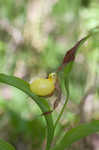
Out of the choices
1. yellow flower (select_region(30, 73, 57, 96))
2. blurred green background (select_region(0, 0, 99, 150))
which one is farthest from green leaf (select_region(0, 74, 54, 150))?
blurred green background (select_region(0, 0, 99, 150))

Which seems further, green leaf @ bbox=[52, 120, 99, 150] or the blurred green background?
the blurred green background

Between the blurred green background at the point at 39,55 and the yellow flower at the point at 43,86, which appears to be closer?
the yellow flower at the point at 43,86

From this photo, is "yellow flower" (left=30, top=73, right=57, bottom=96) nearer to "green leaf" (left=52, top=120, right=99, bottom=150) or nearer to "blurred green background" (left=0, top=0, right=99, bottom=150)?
"green leaf" (left=52, top=120, right=99, bottom=150)

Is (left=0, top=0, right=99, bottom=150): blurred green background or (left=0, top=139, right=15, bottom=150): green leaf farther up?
(left=0, top=0, right=99, bottom=150): blurred green background

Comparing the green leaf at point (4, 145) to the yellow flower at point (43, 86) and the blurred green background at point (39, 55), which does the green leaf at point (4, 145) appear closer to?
the yellow flower at point (43, 86)

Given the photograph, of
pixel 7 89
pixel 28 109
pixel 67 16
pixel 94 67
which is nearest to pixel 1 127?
pixel 28 109

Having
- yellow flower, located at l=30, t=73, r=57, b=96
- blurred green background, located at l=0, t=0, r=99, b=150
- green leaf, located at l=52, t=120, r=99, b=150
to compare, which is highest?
blurred green background, located at l=0, t=0, r=99, b=150

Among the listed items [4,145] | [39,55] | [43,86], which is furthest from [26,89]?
[39,55]

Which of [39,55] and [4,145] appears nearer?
[4,145]

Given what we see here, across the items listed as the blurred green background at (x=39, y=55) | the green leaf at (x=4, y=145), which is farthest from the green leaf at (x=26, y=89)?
the blurred green background at (x=39, y=55)

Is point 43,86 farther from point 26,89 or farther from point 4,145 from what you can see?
point 4,145
